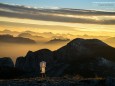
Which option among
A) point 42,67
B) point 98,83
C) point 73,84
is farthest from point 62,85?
point 42,67

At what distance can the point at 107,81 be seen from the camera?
1185 inches

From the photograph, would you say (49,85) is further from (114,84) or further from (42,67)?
(42,67)

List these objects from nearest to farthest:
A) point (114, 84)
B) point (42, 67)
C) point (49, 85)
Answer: point (114, 84), point (49, 85), point (42, 67)

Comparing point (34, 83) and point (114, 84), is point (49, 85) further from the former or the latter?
point (114, 84)

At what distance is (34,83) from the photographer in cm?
3247

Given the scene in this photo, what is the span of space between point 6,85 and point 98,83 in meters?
8.29

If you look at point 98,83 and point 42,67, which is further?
point 42,67

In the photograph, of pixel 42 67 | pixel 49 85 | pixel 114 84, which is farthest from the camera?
pixel 42 67

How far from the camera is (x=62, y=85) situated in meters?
31.4

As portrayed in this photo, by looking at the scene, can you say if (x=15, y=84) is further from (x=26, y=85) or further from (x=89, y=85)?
(x=89, y=85)

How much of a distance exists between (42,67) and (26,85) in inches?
643

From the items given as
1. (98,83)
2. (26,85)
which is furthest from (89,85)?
(26,85)

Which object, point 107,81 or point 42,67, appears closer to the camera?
point 107,81

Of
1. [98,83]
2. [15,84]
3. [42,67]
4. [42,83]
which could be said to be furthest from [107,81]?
[42,67]
